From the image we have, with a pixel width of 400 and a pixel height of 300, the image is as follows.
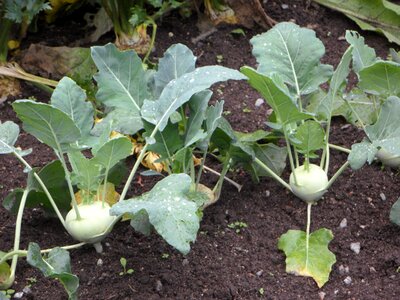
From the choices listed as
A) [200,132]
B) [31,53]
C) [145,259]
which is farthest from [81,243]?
[31,53]

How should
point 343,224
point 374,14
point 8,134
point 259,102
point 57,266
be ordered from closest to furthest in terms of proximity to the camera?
point 57,266 → point 8,134 → point 343,224 → point 259,102 → point 374,14

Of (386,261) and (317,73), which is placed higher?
(317,73)

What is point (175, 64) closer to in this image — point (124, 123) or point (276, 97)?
point (124, 123)

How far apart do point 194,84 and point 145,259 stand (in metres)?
0.53

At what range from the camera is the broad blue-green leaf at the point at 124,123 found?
2.56m

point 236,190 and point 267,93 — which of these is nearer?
point 267,93

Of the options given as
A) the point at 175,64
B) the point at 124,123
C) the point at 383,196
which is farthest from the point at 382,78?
the point at 124,123

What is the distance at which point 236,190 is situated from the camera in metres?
2.72

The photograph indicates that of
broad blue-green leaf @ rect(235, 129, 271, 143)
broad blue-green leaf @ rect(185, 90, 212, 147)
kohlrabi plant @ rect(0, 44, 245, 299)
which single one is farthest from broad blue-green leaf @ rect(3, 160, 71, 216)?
broad blue-green leaf @ rect(235, 129, 271, 143)

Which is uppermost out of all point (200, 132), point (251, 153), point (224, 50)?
point (200, 132)

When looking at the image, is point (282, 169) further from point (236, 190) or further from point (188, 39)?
point (188, 39)

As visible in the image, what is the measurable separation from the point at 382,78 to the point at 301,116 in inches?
12.7

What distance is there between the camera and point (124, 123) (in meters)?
2.58

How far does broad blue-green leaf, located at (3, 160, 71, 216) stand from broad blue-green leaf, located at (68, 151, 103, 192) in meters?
0.09
